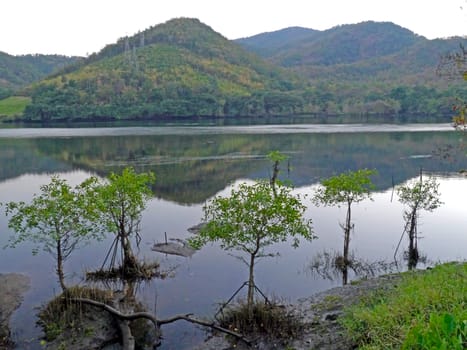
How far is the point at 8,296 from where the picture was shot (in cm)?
2442

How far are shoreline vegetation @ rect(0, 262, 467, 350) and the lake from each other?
3617 mm

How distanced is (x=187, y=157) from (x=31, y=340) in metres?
60.1

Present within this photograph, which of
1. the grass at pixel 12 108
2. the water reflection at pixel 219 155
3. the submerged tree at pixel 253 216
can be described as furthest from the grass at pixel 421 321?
the grass at pixel 12 108

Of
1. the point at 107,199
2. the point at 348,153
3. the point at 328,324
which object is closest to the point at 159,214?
the point at 107,199

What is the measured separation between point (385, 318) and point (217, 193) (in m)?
41.5

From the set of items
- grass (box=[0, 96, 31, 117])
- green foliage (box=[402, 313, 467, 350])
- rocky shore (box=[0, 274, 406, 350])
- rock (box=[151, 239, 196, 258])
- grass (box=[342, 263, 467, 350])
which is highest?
grass (box=[0, 96, 31, 117])

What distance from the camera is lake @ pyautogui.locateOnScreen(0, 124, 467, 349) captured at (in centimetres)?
2605

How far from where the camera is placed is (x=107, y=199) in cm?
2483

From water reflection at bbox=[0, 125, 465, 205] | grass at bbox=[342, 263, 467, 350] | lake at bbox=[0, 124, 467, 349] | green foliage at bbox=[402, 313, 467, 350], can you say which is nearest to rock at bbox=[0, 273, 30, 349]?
lake at bbox=[0, 124, 467, 349]

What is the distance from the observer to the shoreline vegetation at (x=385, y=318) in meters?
8.52

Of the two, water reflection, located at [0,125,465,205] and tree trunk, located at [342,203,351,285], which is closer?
tree trunk, located at [342,203,351,285]

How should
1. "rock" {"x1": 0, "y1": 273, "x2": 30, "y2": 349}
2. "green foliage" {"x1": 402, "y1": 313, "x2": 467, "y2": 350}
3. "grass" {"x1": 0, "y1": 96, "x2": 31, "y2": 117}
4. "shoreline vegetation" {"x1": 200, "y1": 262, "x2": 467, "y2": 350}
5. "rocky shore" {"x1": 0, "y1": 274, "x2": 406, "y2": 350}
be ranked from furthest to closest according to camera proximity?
"grass" {"x1": 0, "y1": 96, "x2": 31, "y2": 117} < "rock" {"x1": 0, "y1": 273, "x2": 30, "y2": 349} < "rocky shore" {"x1": 0, "y1": 274, "x2": 406, "y2": 350} < "shoreline vegetation" {"x1": 200, "y1": 262, "x2": 467, "y2": 350} < "green foliage" {"x1": 402, "y1": 313, "x2": 467, "y2": 350}

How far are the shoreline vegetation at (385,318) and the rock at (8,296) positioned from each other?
0.43 feet

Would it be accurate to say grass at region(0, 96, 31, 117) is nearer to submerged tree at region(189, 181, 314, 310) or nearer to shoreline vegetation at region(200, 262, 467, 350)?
submerged tree at region(189, 181, 314, 310)
